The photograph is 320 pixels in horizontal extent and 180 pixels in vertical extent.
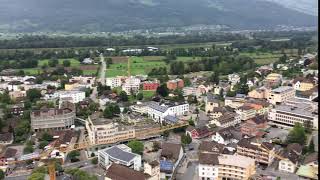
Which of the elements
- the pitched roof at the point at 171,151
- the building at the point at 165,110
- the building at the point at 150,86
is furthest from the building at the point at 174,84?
the pitched roof at the point at 171,151

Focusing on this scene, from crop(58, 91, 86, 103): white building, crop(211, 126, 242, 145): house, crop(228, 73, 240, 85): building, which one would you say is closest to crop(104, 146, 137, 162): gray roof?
crop(211, 126, 242, 145): house

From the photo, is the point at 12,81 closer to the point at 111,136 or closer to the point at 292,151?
the point at 111,136

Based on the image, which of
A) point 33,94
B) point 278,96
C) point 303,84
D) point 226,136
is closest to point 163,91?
point 278,96

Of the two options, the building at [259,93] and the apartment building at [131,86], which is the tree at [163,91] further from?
the building at [259,93]

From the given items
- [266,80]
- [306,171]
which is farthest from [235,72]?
[306,171]

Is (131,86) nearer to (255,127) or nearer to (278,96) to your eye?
(278,96)
